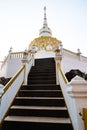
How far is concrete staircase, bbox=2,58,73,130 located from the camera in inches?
93.1

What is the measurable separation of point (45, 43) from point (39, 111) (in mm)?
9922

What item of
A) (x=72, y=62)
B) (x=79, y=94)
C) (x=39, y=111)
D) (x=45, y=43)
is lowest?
(x=39, y=111)

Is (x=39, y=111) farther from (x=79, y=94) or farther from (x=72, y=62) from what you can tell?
(x=72, y=62)

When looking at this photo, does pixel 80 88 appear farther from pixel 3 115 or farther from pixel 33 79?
pixel 33 79

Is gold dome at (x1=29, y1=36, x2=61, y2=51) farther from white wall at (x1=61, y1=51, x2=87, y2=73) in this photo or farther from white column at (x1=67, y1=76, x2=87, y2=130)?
white column at (x1=67, y1=76, x2=87, y2=130)

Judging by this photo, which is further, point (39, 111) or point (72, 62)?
point (72, 62)

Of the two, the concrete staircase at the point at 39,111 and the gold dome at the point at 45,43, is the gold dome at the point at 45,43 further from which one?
the concrete staircase at the point at 39,111

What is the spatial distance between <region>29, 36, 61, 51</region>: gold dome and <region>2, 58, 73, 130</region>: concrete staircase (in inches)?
329

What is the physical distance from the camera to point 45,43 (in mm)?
12148

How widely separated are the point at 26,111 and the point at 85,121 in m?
1.63

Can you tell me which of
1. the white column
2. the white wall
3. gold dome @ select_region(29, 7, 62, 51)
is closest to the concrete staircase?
the white column

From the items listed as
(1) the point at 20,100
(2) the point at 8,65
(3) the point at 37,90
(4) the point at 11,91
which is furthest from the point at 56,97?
(2) the point at 8,65

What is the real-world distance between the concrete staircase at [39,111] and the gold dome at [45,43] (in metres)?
8.36

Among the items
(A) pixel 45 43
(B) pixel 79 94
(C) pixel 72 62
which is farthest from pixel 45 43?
(B) pixel 79 94
